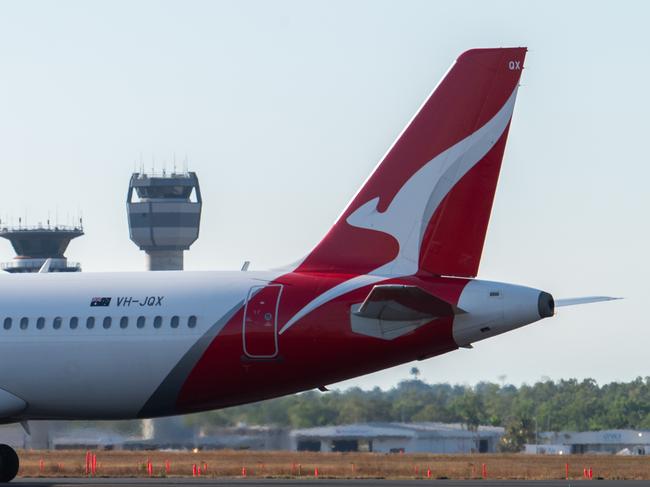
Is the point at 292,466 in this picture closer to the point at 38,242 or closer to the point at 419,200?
the point at 419,200

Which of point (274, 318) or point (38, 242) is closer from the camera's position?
point (274, 318)

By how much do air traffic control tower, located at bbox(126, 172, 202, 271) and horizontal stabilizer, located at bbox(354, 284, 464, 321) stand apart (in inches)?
5197

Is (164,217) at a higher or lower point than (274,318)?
higher

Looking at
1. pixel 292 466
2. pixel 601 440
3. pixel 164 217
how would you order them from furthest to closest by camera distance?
1. pixel 164 217
2. pixel 601 440
3. pixel 292 466

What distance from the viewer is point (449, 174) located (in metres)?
34.2

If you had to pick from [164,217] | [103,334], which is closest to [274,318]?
[103,334]

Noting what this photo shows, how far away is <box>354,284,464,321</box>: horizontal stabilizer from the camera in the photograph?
3212 cm

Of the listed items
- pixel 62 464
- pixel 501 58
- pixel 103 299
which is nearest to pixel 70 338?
pixel 103 299

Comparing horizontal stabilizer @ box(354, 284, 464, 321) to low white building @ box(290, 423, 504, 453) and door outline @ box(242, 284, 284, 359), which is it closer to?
door outline @ box(242, 284, 284, 359)

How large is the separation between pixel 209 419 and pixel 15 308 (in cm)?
1635

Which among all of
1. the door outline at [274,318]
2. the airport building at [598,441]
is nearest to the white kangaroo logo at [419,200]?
the door outline at [274,318]

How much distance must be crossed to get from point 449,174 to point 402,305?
3.48 metres

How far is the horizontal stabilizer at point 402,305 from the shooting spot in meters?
32.1

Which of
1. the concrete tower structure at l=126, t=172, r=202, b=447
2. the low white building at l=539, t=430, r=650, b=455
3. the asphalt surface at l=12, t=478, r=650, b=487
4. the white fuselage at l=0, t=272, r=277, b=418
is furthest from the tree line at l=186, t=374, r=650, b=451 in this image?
the concrete tower structure at l=126, t=172, r=202, b=447
